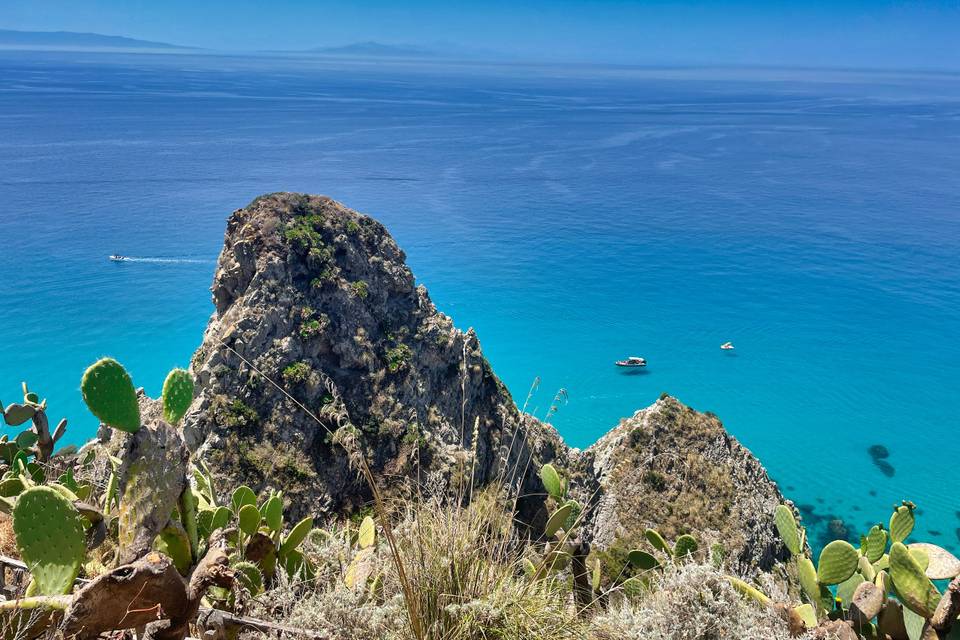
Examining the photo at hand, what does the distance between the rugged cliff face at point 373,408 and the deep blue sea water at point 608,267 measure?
9.98 metres

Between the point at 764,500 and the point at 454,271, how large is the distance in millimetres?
42129

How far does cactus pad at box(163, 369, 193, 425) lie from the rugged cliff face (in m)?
11.9

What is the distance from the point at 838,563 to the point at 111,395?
5856 millimetres

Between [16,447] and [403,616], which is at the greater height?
[403,616]

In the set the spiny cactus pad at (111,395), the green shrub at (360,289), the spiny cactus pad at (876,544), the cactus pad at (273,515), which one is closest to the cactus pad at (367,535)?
the cactus pad at (273,515)

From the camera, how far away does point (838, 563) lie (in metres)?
5.50

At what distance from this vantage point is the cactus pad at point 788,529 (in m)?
6.18

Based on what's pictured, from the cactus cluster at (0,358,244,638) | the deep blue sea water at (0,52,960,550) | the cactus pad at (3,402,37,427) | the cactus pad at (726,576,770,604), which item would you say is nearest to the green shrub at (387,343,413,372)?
the cactus pad at (3,402,37,427)

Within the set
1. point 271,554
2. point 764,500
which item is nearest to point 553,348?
point 764,500

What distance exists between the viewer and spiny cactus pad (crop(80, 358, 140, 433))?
14.2 ft

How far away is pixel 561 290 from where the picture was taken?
63094mm

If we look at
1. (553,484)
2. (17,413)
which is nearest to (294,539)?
(553,484)

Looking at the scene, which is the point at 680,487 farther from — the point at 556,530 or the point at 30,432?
the point at 30,432

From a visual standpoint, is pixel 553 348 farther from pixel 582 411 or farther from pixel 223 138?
pixel 223 138
